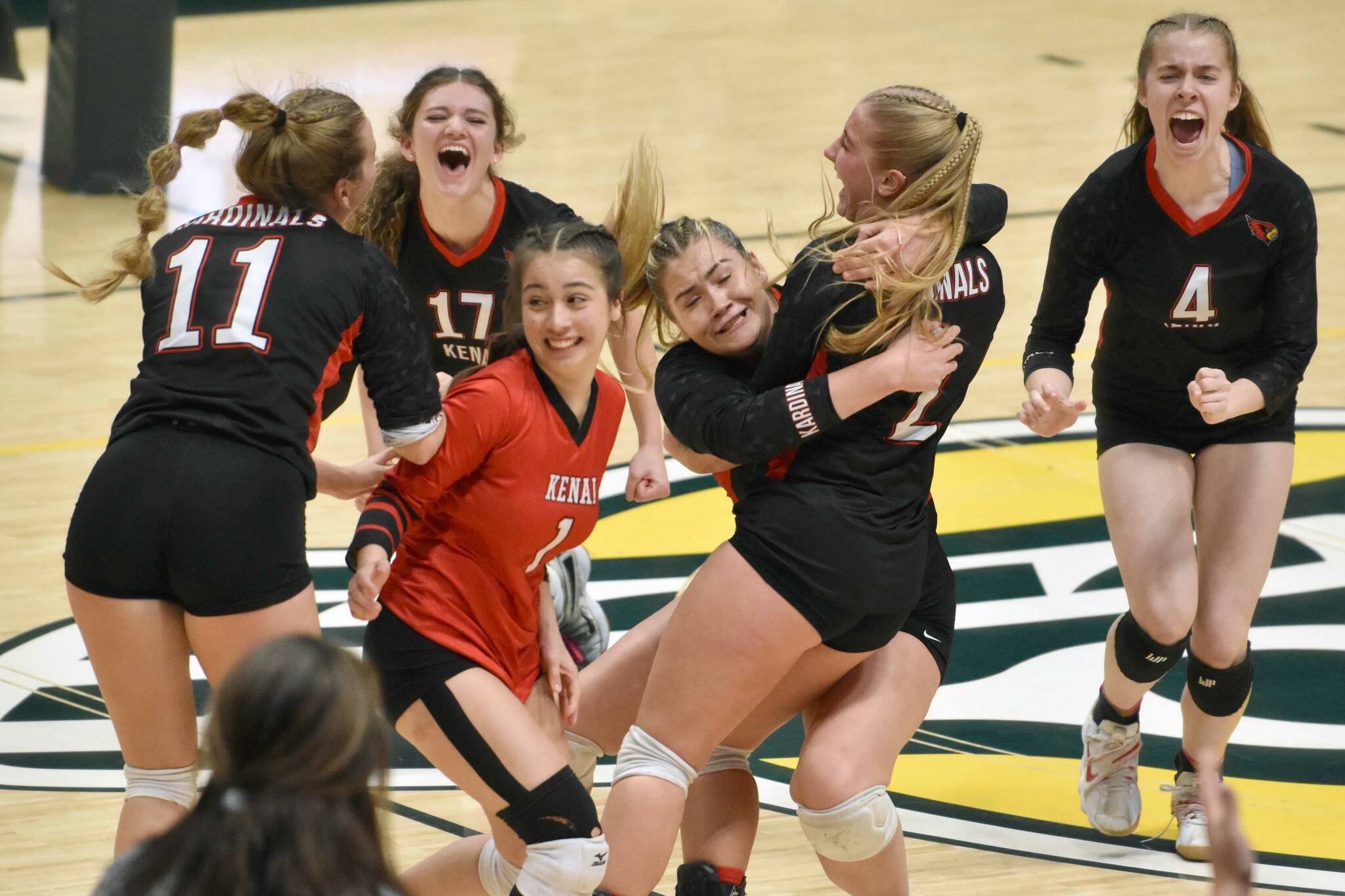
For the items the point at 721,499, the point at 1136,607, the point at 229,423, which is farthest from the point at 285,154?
the point at 721,499

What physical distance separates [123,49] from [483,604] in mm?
8306

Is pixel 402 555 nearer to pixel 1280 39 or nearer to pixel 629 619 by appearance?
pixel 629 619

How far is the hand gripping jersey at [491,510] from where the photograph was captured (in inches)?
126

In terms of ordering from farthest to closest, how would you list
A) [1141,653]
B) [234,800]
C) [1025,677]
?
[1025,677] < [1141,653] < [234,800]

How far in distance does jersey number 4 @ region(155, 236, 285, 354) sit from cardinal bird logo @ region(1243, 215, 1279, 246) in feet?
Answer: 6.96

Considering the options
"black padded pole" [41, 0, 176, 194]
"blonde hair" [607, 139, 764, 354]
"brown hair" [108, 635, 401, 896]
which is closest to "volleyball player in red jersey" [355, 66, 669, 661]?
"blonde hair" [607, 139, 764, 354]

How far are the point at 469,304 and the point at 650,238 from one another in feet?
2.52

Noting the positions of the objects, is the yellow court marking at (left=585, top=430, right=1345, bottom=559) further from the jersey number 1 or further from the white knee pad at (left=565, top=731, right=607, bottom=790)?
the jersey number 1

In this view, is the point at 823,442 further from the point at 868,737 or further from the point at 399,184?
the point at 399,184

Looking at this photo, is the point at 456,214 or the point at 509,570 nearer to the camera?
the point at 509,570

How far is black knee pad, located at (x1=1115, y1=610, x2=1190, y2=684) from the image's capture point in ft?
12.9

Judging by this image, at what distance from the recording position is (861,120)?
3166mm

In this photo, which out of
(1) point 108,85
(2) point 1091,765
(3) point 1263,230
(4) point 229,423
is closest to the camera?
(4) point 229,423

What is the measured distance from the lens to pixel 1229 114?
413 cm
